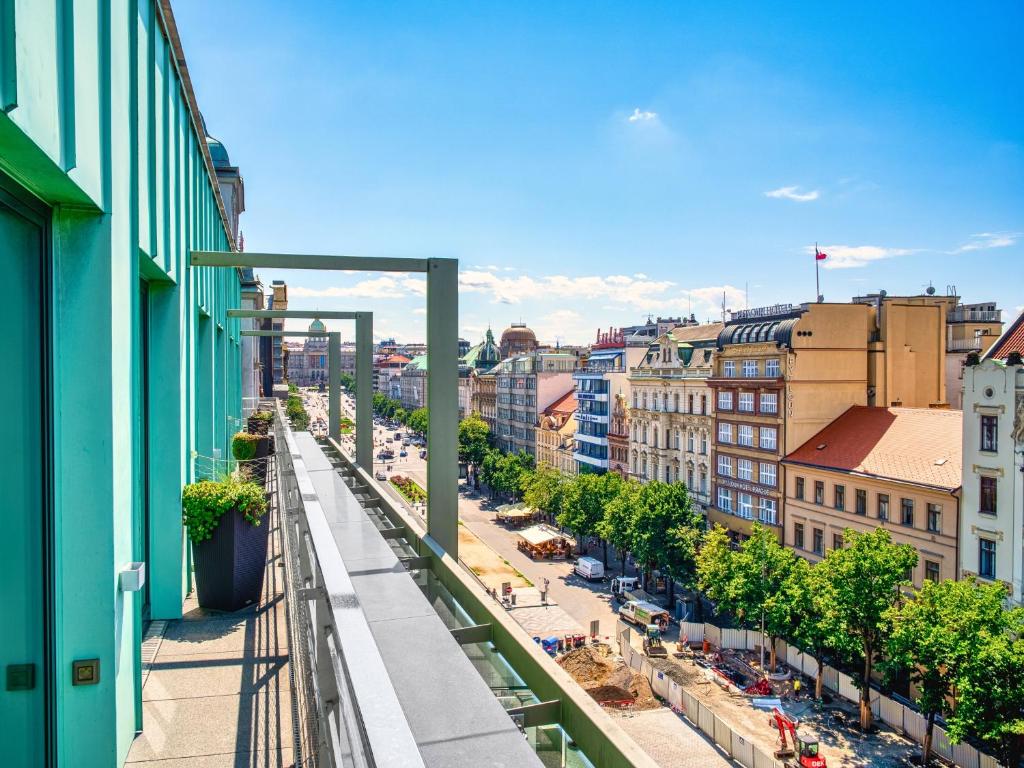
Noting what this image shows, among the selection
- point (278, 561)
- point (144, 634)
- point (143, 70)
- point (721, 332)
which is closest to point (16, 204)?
point (143, 70)

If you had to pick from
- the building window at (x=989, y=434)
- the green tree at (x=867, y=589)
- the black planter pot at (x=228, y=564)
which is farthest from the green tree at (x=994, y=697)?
the black planter pot at (x=228, y=564)

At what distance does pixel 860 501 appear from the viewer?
108ft

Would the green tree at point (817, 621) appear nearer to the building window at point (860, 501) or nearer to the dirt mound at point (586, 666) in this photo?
the building window at point (860, 501)

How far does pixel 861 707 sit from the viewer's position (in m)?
25.4

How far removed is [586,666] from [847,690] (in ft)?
32.0

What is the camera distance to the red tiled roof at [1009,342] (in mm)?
27125

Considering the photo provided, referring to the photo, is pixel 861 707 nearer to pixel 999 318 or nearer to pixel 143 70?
pixel 143 70

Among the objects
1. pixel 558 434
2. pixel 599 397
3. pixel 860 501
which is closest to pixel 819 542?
pixel 860 501

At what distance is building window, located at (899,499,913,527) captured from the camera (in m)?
30.2

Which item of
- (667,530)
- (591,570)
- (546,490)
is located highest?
(667,530)

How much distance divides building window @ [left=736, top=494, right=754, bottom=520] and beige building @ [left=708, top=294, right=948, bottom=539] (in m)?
0.05

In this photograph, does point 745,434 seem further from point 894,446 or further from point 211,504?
point 211,504

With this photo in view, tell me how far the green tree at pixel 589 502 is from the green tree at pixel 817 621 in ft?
61.6

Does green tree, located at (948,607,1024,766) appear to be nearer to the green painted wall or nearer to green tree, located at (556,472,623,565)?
the green painted wall
